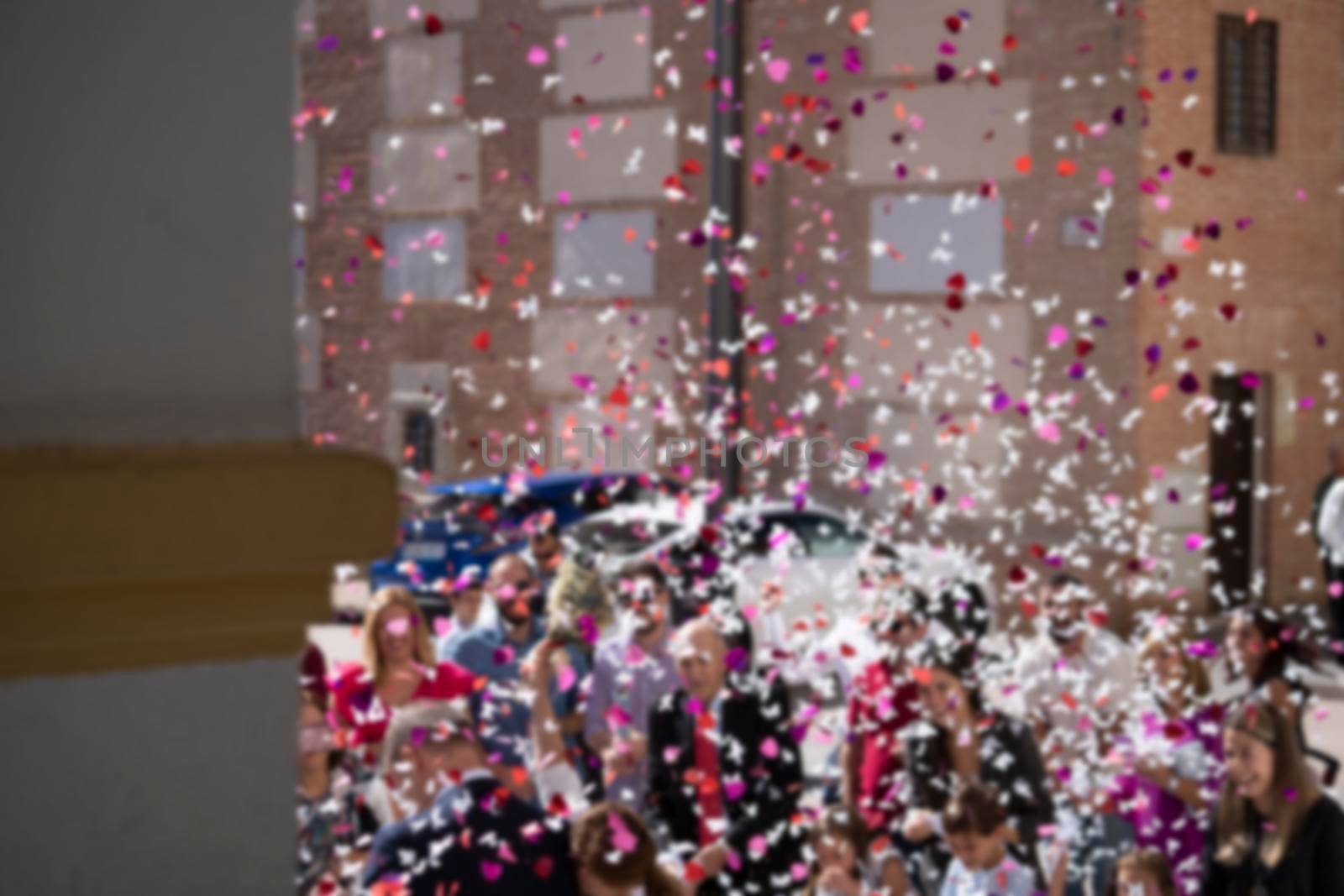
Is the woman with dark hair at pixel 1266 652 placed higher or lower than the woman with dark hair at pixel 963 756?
higher

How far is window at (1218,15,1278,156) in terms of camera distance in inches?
561

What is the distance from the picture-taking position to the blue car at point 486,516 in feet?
40.8

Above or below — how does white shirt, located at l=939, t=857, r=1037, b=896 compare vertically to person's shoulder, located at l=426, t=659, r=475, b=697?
below

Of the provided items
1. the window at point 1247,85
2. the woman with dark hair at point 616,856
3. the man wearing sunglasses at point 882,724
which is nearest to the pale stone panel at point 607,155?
the window at point 1247,85

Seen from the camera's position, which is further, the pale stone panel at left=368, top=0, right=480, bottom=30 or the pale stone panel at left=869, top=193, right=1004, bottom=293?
the pale stone panel at left=368, top=0, right=480, bottom=30

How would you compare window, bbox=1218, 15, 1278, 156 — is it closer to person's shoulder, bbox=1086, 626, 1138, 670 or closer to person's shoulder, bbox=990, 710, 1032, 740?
person's shoulder, bbox=1086, 626, 1138, 670

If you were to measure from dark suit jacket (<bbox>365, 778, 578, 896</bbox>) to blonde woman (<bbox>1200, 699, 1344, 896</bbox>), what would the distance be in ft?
5.22

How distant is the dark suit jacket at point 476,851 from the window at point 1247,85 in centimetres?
1099

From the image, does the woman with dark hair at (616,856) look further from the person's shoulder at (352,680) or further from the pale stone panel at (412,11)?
the pale stone panel at (412,11)

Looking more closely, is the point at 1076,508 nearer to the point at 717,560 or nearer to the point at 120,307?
the point at 717,560

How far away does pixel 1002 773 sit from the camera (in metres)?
5.27

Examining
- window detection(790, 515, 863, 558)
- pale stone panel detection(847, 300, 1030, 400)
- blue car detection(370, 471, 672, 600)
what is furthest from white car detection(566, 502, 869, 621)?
pale stone panel detection(847, 300, 1030, 400)

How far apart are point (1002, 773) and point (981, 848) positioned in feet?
1.48

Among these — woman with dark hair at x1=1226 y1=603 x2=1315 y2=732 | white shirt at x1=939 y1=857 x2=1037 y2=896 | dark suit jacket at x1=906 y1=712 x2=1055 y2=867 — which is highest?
woman with dark hair at x1=1226 y1=603 x2=1315 y2=732
